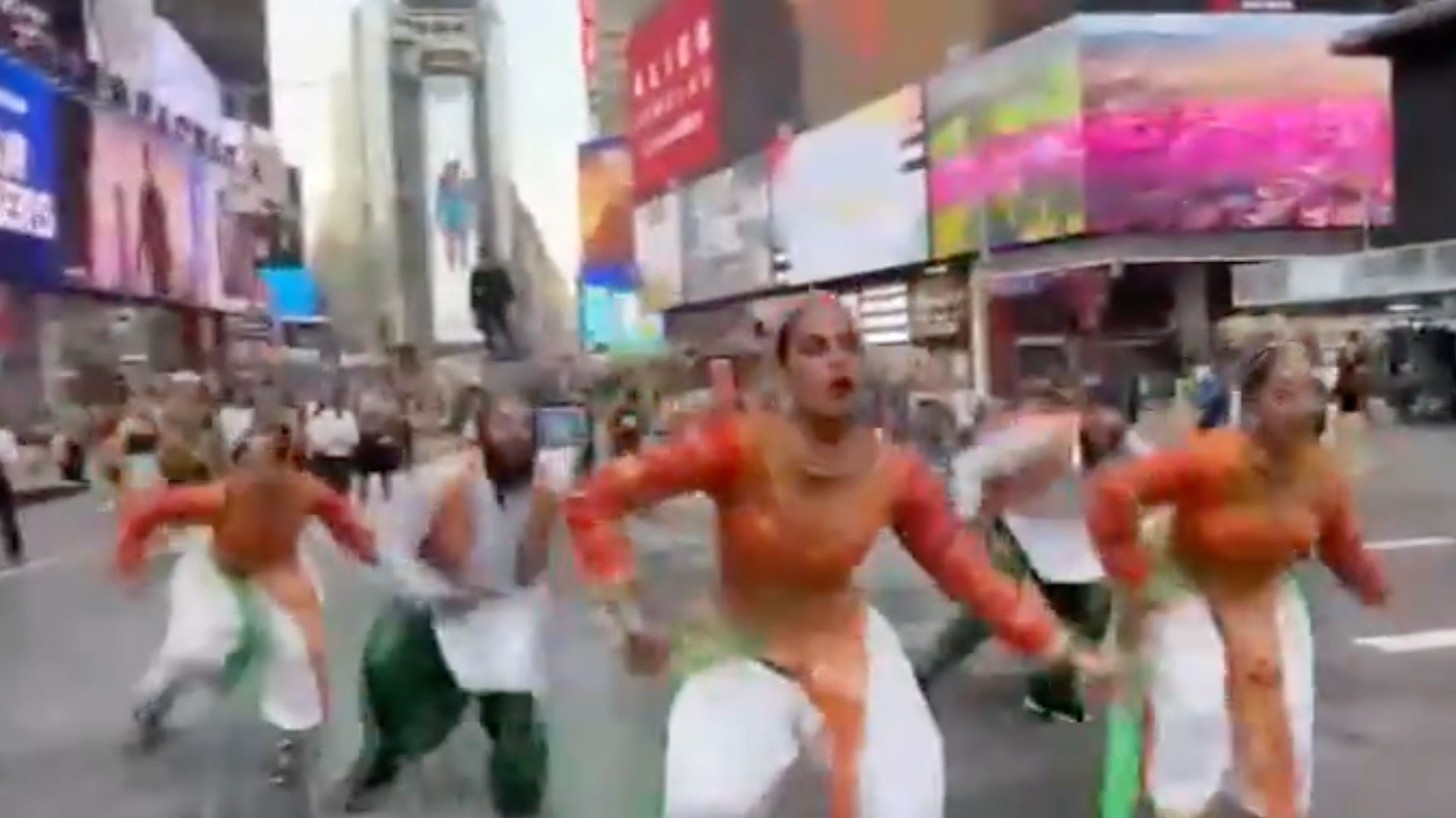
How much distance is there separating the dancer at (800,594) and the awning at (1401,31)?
1177 inches

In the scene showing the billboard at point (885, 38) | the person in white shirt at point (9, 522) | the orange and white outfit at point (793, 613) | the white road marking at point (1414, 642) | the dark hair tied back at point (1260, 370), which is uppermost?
the billboard at point (885, 38)

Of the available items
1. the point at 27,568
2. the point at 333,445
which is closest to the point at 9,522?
the point at 27,568

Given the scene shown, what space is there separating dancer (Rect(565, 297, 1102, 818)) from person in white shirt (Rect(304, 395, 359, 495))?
12.4m

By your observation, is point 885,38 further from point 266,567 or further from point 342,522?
point 266,567

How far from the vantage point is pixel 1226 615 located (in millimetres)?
5109

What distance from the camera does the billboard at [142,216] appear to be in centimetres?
4238

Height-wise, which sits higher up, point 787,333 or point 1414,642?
point 787,333

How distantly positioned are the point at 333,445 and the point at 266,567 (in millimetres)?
10937

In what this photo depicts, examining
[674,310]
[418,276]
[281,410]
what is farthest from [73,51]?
[281,410]

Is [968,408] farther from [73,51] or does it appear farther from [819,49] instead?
[819,49]

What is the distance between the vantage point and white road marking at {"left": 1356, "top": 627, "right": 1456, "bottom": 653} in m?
10.4

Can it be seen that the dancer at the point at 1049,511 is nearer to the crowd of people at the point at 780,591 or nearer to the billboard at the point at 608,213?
the crowd of people at the point at 780,591

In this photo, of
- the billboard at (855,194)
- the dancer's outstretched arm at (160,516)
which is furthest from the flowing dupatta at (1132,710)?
the billboard at (855,194)

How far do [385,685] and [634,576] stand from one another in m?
2.85
